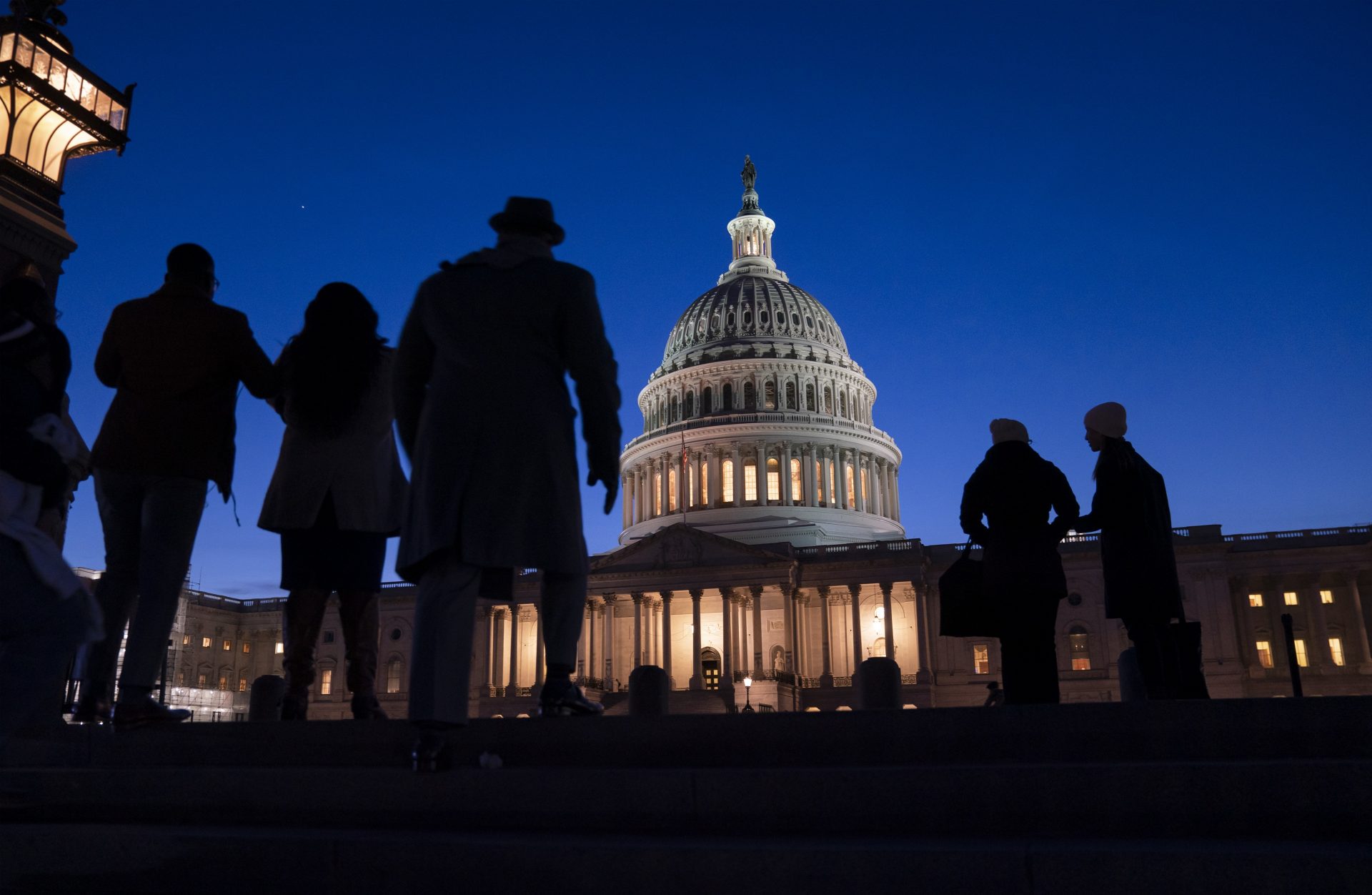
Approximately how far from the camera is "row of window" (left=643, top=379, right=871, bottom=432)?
92.2 meters

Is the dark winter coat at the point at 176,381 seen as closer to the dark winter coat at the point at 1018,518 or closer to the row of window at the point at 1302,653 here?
the dark winter coat at the point at 1018,518

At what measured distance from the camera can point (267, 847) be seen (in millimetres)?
4785

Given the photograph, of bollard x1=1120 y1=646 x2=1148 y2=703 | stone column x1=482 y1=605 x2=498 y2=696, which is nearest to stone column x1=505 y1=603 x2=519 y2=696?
stone column x1=482 y1=605 x2=498 y2=696

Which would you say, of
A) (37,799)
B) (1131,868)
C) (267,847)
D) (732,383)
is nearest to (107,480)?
(37,799)

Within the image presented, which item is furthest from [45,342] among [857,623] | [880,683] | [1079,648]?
[1079,648]

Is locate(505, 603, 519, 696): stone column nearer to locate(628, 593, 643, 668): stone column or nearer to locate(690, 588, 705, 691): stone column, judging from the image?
locate(628, 593, 643, 668): stone column

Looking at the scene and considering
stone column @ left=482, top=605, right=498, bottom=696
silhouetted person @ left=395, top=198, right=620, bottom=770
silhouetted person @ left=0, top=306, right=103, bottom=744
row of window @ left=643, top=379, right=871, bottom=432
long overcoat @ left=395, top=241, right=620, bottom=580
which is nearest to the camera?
silhouetted person @ left=0, top=306, right=103, bottom=744

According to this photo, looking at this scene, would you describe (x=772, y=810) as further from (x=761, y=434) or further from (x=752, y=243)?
(x=752, y=243)

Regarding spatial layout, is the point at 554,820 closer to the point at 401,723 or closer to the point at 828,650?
the point at 401,723

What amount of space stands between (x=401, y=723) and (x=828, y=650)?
66.1 m

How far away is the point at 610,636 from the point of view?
245 feet

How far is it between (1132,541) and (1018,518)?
5.34 ft

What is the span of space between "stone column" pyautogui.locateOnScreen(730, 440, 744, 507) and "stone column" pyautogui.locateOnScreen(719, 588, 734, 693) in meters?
14.8

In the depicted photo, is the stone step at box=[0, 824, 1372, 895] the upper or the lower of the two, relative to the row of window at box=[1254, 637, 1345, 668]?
lower
